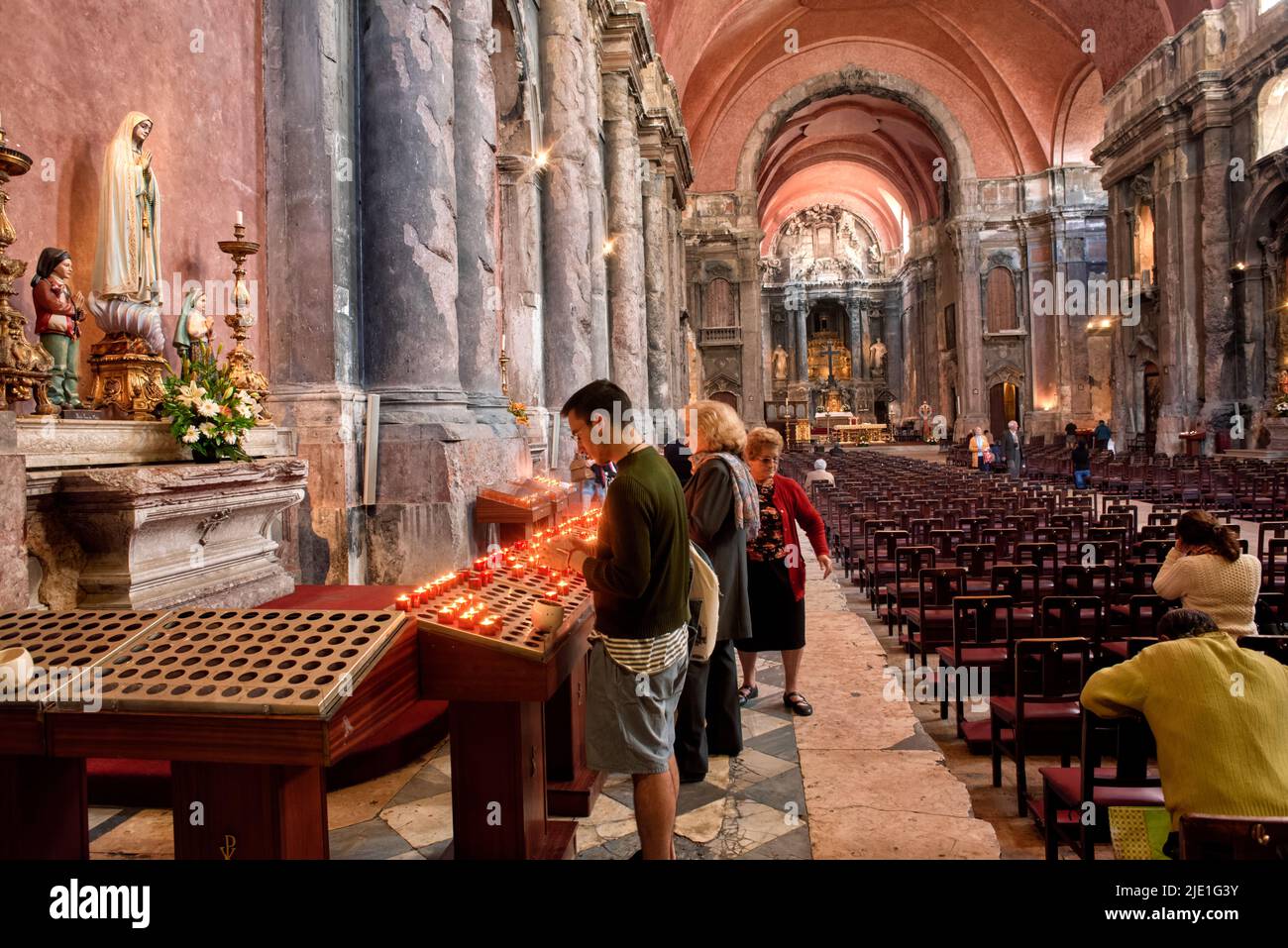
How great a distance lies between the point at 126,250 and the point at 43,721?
3337 mm

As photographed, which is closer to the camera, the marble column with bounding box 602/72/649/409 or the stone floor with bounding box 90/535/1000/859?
the stone floor with bounding box 90/535/1000/859

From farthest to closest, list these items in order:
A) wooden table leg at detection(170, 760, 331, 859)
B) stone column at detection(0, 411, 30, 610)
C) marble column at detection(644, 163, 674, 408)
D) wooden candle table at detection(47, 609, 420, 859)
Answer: marble column at detection(644, 163, 674, 408), stone column at detection(0, 411, 30, 610), wooden table leg at detection(170, 760, 331, 859), wooden candle table at detection(47, 609, 420, 859)

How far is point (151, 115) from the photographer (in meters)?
5.46

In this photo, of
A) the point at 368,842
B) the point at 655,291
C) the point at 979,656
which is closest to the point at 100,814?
the point at 368,842

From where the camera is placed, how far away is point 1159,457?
18328 mm

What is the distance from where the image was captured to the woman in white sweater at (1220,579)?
12.7 ft

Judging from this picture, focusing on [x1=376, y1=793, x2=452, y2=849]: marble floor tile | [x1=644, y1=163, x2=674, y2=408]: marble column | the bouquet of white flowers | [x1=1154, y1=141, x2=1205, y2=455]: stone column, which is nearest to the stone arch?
[x1=1154, y1=141, x2=1205, y2=455]: stone column

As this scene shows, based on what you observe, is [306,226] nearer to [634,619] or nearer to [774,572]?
[774,572]

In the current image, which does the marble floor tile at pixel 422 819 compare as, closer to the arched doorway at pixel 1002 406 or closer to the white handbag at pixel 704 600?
the white handbag at pixel 704 600

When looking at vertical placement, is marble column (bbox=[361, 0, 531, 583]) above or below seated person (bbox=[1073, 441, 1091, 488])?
above

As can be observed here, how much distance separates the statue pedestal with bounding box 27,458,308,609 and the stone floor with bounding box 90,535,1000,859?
1.06m

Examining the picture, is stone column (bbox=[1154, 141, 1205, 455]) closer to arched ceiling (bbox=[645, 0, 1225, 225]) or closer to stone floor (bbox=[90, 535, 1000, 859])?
arched ceiling (bbox=[645, 0, 1225, 225])

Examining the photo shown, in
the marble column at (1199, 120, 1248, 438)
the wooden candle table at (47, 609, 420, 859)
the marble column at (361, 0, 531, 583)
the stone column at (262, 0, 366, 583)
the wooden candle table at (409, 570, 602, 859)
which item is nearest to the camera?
the wooden candle table at (47, 609, 420, 859)

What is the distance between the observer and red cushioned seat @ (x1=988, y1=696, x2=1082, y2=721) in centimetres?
359
